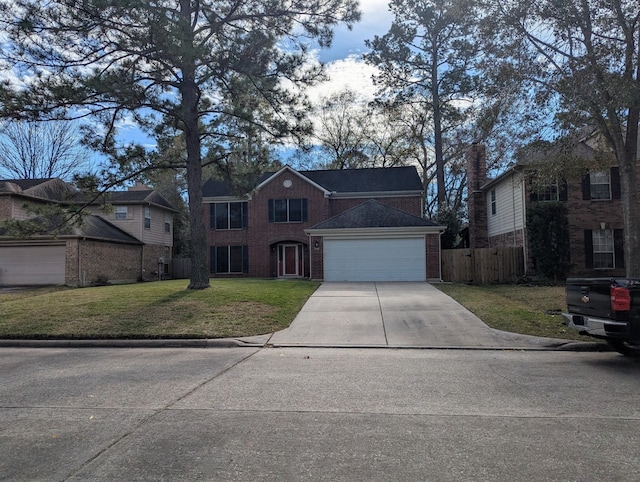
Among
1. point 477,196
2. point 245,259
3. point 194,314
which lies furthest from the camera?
point 245,259

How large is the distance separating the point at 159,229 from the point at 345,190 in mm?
12633

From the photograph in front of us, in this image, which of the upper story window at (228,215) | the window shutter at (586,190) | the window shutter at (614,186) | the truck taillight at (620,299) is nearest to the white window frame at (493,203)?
the window shutter at (586,190)

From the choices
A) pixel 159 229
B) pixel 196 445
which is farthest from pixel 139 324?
pixel 159 229

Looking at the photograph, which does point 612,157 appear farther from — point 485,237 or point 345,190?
point 345,190

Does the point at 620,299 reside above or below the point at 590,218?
below

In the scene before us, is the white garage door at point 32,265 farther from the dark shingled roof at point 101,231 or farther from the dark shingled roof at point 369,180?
the dark shingled roof at point 369,180

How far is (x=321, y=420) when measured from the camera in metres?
4.86

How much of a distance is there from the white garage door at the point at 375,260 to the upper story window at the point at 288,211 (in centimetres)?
602

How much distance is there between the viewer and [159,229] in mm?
31891

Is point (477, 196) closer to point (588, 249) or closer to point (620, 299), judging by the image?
point (588, 249)

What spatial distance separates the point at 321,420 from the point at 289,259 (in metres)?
24.0

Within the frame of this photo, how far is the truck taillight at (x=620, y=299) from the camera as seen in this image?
22.7 feet

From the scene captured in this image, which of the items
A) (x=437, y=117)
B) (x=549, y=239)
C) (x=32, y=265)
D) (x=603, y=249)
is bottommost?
(x=32, y=265)

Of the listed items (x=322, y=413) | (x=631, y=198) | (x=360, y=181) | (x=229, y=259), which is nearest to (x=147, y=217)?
(x=229, y=259)
